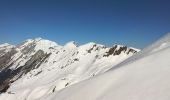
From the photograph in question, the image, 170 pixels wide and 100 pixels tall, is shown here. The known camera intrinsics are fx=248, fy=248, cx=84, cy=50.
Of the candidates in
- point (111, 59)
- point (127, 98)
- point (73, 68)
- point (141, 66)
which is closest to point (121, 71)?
point (141, 66)

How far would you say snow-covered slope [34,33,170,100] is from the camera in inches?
391

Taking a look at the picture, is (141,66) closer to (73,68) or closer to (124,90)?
(124,90)

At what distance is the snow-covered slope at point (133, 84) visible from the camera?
9.93 metres

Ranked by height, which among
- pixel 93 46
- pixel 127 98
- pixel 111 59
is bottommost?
pixel 127 98

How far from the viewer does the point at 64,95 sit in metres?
13.4

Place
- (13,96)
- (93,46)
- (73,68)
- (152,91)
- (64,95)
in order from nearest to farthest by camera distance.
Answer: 1. (152,91)
2. (64,95)
3. (13,96)
4. (73,68)
5. (93,46)

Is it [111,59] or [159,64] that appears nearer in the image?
[159,64]

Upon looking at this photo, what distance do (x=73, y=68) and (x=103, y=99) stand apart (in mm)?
137585

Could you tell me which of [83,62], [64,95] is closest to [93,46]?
[83,62]

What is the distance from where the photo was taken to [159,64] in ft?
40.1

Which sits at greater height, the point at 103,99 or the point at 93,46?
the point at 93,46

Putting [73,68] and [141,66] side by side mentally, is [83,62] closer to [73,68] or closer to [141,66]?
[73,68]

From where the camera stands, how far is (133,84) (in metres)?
11.1

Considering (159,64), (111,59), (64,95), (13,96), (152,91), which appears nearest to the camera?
(152,91)
